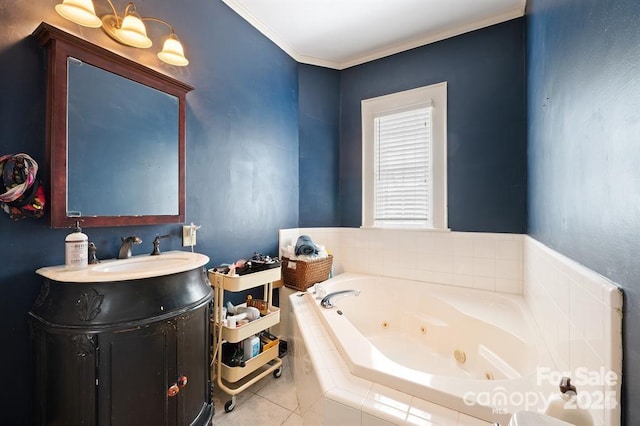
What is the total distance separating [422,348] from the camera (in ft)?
6.76

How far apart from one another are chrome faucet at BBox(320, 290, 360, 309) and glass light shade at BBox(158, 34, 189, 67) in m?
1.74

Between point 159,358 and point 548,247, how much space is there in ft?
6.18

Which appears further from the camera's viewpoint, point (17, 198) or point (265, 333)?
point (265, 333)

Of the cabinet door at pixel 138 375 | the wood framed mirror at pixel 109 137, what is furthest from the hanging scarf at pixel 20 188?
the cabinet door at pixel 138 375

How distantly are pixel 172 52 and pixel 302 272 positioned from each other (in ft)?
5.67

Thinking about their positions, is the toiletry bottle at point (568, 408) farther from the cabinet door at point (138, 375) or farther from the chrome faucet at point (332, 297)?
the cabinet door at point (138, 375)

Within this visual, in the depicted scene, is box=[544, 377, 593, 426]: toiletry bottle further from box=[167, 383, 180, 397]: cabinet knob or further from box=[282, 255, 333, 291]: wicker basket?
box=[282, 255, 333, 291]: wicker basket

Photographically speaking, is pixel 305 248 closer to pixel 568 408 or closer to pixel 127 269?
pixel 127 269

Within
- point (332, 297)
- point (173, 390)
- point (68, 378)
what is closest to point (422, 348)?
point (332, 297)

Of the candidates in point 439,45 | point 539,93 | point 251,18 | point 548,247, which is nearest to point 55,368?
point 548,247

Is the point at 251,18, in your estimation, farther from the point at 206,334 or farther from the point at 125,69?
the point at 206,334

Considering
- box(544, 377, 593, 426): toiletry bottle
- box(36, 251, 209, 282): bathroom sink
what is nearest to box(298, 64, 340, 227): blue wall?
box(36, 251, 209, 282): bathroom sink

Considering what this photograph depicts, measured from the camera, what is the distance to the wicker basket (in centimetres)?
225

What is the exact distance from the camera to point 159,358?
1098 mm
